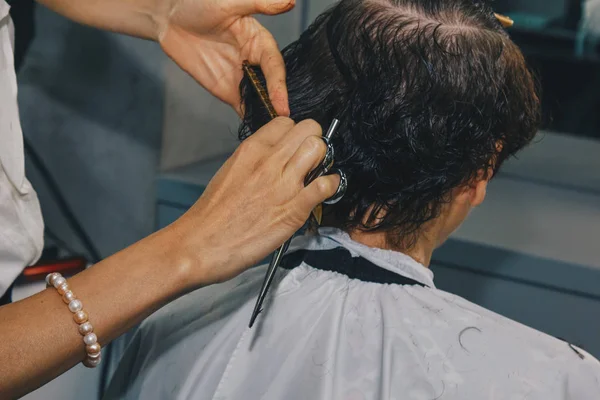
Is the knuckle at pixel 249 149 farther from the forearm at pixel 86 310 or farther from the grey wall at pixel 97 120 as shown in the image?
the grey wall at pixel 97 120

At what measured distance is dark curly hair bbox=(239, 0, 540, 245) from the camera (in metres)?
1.10

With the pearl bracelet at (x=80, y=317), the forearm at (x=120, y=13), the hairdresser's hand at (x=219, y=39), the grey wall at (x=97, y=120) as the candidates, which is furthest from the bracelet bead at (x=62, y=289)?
the grey wall at (x=97, y=120)

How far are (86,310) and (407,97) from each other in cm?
54

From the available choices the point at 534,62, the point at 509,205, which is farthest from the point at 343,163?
the point at 534,62

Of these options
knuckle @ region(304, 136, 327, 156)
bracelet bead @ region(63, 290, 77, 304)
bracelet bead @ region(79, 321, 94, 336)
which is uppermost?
knuckle @ region(304, 136, 327, 156)

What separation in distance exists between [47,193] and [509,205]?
146 cm

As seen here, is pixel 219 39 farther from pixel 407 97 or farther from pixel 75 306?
pixel 75 306

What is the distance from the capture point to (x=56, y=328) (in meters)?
0.86

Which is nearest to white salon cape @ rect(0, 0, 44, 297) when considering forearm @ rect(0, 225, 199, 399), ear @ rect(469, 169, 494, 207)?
forearm @ rect(0, 225, 199, 399)

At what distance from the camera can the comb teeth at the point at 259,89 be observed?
3.69 feet

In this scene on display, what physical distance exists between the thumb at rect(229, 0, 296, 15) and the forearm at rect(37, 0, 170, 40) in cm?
17

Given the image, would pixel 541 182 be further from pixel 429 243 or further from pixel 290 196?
pixel 290 196

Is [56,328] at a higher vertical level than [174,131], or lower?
higher

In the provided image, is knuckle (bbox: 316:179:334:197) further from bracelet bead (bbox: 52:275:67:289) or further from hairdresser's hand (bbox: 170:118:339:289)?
bracelet bead (bbox: 52:275:67:289)
